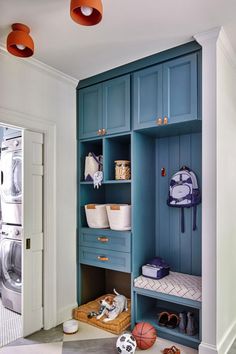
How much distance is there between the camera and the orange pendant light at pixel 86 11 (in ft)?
4.86

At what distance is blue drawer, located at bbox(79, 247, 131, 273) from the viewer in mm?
2682

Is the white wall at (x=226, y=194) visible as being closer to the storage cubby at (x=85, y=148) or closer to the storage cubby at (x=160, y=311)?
the storage cubby at (x=160, y=311)

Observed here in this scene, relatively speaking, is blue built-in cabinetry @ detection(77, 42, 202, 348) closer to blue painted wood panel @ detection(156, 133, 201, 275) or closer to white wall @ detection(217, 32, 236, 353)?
blue painted wood panel @ detection(156, 133, 201, 275)

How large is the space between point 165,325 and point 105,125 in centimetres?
198

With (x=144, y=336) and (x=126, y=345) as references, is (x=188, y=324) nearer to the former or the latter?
(x=144, y=336)

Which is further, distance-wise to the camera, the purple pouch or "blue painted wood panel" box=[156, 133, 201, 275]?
"blue painted wood panel" box=[156, 133, 201, 275]

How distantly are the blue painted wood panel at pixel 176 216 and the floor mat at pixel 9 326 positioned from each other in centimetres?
157

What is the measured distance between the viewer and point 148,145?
290 centimetres

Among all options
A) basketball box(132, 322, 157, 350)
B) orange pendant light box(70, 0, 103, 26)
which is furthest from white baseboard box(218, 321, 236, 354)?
orange pendant light box(70, 0, 103, 26)

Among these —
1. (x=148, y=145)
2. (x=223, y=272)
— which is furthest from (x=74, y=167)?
(x=223, y=272)

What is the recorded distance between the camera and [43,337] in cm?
254

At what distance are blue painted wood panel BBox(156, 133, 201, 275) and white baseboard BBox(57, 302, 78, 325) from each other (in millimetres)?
1096

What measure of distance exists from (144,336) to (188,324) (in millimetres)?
402

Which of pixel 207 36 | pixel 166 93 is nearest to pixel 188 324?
pixel 166 93
